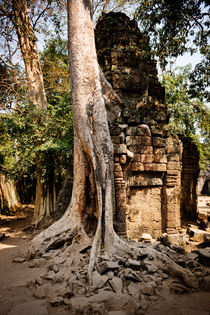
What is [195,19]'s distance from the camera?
13.5ft

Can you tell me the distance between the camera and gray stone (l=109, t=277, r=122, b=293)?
216 cm

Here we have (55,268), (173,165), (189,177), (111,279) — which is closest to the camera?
(111,279)

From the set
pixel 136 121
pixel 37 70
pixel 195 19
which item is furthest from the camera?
pixel 37 70

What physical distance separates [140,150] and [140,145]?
13 cm

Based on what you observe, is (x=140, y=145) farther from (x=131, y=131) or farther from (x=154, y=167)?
(x=154, y=167)

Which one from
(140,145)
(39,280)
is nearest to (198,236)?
(140,145)

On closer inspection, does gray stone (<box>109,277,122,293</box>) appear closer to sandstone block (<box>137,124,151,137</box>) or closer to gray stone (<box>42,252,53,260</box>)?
gray stone (<box>42,252,53,260</box>)

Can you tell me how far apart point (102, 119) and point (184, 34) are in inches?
111

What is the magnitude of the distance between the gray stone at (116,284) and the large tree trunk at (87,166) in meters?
0.51

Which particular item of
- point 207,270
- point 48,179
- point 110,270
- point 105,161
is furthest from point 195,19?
point 48,179

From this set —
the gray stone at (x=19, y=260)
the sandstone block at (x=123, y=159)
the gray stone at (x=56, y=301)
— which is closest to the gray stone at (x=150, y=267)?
the gray stone at (x=56, y=301)

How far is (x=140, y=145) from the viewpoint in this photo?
483cm

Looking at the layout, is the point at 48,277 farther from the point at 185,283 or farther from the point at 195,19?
the point at 195,19

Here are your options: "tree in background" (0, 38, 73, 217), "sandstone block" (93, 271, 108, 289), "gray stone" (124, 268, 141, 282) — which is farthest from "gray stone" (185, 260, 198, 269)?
"tree in background" (0, 38, 73, 217)
